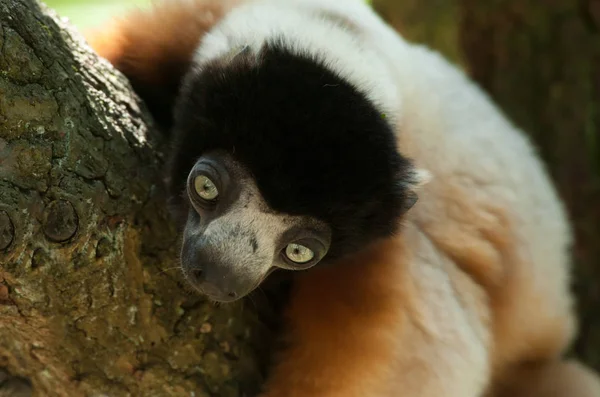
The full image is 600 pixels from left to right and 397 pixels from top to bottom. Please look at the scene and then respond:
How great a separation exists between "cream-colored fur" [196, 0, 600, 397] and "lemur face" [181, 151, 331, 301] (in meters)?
0.39

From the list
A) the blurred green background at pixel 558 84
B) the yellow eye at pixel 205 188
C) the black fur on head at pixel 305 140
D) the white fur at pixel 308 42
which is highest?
the blurred green background at pixel 558 84

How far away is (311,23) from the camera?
7.24 feet

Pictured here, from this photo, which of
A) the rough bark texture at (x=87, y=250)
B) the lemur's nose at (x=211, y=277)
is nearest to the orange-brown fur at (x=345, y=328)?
the rough bark texture at (x=87, y=250)

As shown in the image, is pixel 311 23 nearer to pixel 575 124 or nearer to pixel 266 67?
pixel 266 67

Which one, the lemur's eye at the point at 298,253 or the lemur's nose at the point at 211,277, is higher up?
the lemur's eye at the point at 298,253

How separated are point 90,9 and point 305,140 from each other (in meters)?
1.91

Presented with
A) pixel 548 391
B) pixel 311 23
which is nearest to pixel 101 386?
pixel 311 23

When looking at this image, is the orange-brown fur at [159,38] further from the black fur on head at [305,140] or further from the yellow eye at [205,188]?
the yellow eye at [205,188]

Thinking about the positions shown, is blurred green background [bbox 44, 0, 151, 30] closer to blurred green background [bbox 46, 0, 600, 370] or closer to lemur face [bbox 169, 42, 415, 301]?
lemur face [bbox 169, 42, 415, 301]

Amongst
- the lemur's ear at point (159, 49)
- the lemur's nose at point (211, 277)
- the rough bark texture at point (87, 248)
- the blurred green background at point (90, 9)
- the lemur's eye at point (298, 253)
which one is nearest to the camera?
the rough bark texture at point (87, 248)

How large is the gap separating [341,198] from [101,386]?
0.87 metres

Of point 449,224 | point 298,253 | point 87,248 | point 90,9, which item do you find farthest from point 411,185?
point 90,9

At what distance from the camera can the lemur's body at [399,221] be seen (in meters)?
2.11

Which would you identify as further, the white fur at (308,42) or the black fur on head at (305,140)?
the white fur at (308,42)
